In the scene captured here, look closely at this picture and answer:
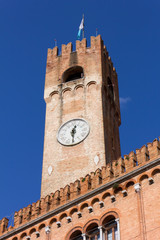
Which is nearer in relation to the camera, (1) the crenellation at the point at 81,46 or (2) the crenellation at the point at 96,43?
(2) the crenellation at the point at 96,43

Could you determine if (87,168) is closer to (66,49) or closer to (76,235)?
(76,235)

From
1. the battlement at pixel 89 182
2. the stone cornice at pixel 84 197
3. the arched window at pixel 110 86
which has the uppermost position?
the arched window at pixel 110 86

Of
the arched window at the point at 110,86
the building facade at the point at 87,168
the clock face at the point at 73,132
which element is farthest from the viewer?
the arched window at the point at 110,86

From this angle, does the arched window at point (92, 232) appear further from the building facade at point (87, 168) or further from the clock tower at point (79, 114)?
the clock tower at point (79, 114)

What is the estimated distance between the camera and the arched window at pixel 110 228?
18.6 m

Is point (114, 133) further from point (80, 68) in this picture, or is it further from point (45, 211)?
point (45, 211)

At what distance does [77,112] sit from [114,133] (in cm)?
249

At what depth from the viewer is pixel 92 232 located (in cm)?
1933

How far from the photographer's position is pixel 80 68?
100 feet

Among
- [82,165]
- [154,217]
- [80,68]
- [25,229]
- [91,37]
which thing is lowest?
[154,217]

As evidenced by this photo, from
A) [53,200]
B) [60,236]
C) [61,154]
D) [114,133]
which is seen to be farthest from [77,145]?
[60,236]

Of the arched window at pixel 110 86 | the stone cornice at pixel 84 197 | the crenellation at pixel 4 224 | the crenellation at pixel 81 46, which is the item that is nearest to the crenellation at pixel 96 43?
the crenellation at pixel 81 46

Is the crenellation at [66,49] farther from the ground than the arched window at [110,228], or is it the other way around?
the crenellation at [66,49]

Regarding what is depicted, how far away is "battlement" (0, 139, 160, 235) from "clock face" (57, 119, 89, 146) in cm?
526
